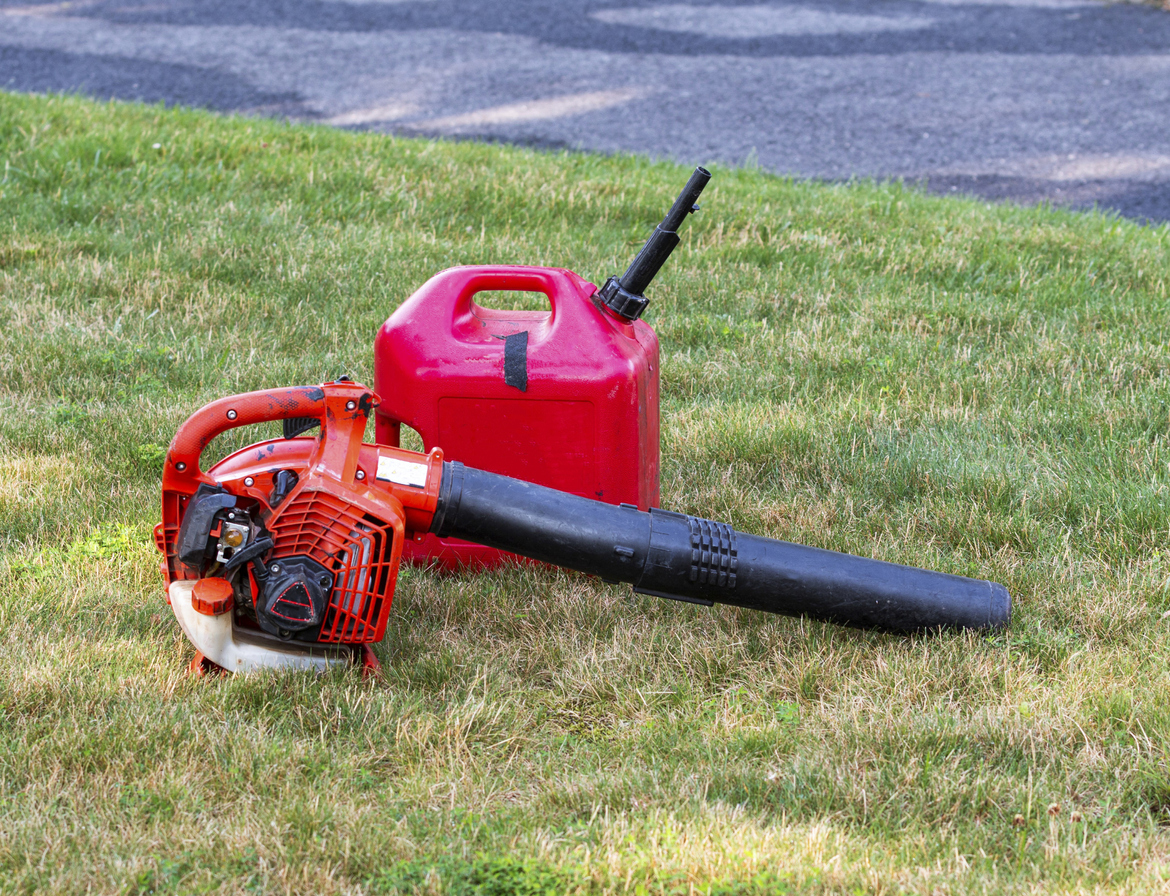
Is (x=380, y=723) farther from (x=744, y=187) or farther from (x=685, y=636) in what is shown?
(x=744, y=187)

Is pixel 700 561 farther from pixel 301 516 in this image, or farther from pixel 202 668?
pixel 202 668

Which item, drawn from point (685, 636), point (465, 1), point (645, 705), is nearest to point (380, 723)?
point (645, 705)

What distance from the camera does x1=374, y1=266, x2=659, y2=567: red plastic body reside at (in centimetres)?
268

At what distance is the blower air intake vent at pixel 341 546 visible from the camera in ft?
7.43

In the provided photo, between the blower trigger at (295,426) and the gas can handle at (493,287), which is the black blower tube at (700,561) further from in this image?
the gas can handle at (493,287)

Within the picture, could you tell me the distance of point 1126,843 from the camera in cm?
193

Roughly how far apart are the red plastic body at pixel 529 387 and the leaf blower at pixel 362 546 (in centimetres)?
26

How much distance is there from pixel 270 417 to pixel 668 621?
3.51ft

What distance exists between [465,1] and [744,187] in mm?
6682

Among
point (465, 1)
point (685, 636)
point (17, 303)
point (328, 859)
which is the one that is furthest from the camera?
point (465, 1)

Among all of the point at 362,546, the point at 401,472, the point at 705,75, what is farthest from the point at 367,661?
the point at 705,75

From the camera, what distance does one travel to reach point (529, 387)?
105 inches

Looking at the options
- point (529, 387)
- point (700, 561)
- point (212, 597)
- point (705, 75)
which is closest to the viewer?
point (212, 597)

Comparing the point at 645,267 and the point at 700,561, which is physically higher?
the point at 645,267
